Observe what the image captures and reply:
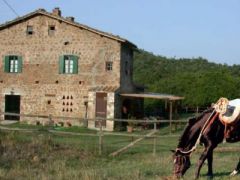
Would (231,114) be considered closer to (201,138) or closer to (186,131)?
(201,138)

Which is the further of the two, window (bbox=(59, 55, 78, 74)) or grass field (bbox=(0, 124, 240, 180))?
window (bbox=(59, 55, 78, 74))

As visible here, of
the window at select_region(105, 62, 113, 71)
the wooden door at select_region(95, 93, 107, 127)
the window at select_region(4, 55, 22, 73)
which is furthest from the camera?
the window at select_region(4, 55, 22, 73)

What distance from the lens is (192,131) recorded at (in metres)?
8.97

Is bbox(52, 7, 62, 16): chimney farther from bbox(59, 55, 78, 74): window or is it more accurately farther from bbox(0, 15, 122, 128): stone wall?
bbox(59, 55, 78, 74): window

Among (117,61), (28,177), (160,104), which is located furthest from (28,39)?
(28,177)

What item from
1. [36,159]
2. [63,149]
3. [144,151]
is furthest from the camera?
[144,151]

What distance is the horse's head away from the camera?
8.68 metres

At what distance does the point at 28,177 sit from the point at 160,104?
2881cm

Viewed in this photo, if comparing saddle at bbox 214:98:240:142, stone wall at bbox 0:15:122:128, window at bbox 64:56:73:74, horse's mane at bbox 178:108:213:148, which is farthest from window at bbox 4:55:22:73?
saddle at bbox 214:98:240:142

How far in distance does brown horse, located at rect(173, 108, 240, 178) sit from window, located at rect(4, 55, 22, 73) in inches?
875

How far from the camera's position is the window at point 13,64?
29859 millimetres

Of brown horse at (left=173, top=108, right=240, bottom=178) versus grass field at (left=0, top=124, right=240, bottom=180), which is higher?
brown horse at (left=173, top=108, right=240, bottom=178)

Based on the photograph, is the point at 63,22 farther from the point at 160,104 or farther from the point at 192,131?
the point at 192,131

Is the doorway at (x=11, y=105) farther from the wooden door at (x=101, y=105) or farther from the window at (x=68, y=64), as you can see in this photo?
the wooden door at (x=101, y=105)
